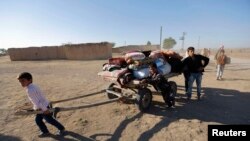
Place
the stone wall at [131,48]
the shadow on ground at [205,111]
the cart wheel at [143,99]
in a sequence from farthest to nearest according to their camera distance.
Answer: the stone wall at [131,48] < the cart wheel at [143,99] < the shadow on ground at [205,111]

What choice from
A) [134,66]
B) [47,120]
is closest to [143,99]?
[134,66]

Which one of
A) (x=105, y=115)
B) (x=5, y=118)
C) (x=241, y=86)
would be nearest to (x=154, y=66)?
(x=105, y=115)

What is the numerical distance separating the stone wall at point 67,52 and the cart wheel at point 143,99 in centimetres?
2533

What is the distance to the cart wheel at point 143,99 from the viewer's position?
239 inches

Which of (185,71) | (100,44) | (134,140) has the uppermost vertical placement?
(100,44)

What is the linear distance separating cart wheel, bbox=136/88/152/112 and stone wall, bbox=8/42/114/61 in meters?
25.3

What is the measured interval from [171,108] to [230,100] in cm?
255

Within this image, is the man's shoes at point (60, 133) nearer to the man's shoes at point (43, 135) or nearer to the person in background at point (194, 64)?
the man's shoes at point (43, 135)

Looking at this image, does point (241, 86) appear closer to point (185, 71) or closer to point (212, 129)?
point (185, 71)

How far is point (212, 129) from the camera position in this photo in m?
4.97

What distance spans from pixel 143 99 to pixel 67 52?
Result: 27.8m

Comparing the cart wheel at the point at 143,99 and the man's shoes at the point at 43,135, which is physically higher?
the cart wheel at the point at 143,99

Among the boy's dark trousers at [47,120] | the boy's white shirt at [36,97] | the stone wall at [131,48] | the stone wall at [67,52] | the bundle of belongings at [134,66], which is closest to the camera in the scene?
the boy's white shirt at [36,97]

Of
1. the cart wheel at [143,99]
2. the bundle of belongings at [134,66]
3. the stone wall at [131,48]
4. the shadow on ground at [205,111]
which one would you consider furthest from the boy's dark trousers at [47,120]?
the stone wall at [131,48]
